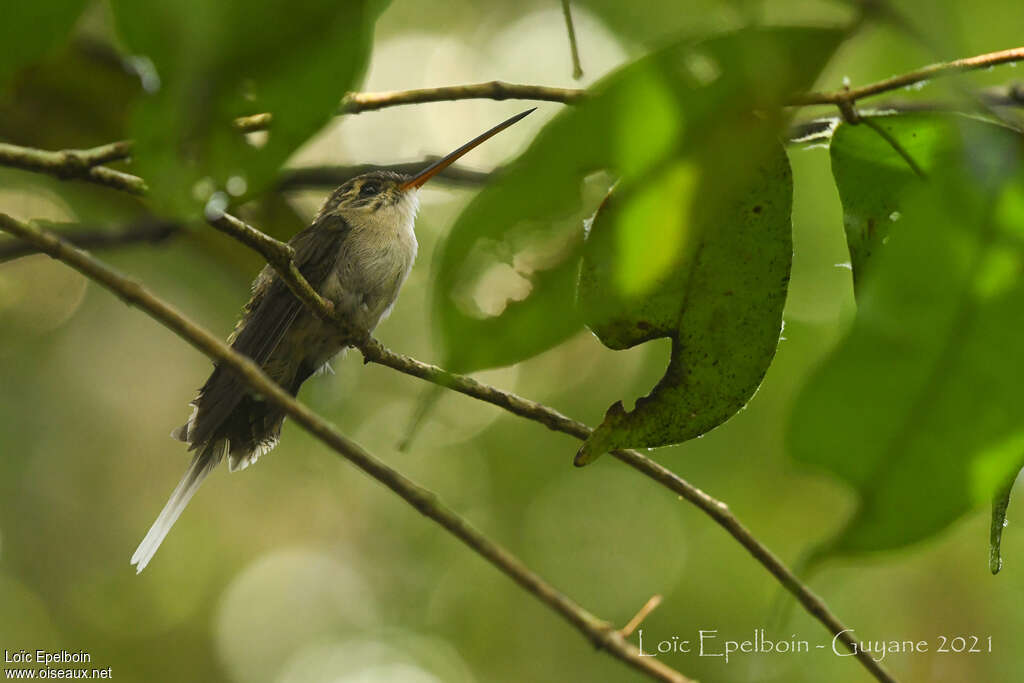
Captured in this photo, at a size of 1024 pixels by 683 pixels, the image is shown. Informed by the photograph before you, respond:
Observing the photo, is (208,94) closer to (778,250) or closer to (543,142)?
(543,142)

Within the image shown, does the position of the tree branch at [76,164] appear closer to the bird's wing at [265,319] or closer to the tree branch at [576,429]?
the tree branch at [576,429]

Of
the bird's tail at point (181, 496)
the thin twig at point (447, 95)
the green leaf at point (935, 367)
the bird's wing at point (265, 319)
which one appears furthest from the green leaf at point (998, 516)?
the bird's wing at point (265, 319)

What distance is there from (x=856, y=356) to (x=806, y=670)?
617cm

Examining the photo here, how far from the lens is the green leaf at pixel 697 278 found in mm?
905

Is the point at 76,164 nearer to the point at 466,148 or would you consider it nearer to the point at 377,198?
the point at 466,148

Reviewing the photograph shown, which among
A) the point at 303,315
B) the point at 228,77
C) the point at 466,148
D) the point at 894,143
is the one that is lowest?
the point at 303,315

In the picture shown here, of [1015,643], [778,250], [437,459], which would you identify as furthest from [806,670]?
[778,250]

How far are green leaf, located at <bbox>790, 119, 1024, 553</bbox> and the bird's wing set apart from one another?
2.45m

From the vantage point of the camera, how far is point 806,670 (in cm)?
636

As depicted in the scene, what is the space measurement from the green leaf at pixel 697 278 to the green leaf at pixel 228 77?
0.29m

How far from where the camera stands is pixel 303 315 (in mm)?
3543

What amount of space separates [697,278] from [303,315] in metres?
2.70

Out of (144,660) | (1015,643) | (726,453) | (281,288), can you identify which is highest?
(281,288)

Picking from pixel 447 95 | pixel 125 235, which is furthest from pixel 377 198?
pixel 447 95
